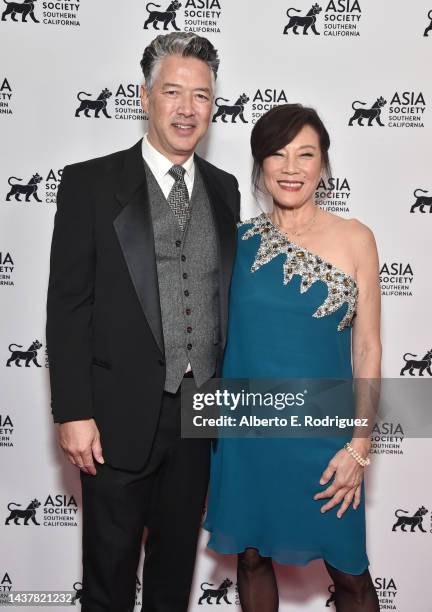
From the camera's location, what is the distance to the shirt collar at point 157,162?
168 centimetres

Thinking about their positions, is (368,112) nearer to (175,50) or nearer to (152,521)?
(175,50)

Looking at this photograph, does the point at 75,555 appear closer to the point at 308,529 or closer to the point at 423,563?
the point at 308,529

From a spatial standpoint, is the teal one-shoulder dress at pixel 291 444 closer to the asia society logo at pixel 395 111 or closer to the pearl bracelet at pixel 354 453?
the pearl bracelet at pixel 354 453

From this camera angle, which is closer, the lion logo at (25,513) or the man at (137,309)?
the man at (137,309)

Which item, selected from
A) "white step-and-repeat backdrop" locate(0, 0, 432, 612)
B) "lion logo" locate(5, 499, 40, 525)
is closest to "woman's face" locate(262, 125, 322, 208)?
"white step-and-repeat backdrop" locate(0, 0, 432, 612)

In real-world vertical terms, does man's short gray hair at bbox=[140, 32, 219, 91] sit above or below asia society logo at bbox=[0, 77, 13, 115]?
below

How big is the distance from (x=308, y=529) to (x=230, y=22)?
159 centimetres

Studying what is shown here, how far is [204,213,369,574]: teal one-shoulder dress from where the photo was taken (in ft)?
5.46

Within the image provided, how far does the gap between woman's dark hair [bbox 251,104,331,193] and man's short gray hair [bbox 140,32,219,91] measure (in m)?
0.21

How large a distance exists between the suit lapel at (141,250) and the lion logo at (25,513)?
3.57ft

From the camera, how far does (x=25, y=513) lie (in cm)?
233

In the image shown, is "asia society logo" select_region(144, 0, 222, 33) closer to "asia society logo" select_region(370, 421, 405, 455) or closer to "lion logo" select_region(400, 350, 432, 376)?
"lion logo" select_region(400, 350, 432, 376)

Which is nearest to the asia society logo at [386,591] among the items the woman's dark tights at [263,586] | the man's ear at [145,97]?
the woman's dark tights at [263,586]

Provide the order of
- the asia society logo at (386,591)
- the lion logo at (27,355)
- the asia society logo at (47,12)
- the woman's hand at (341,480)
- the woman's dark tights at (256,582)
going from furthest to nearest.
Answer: the asia society logo at (386,591), the lion logo at (27,355), the asia society logo at (47,12), the woman's dark tights at (256,582), the woman's hand at (341,480)
